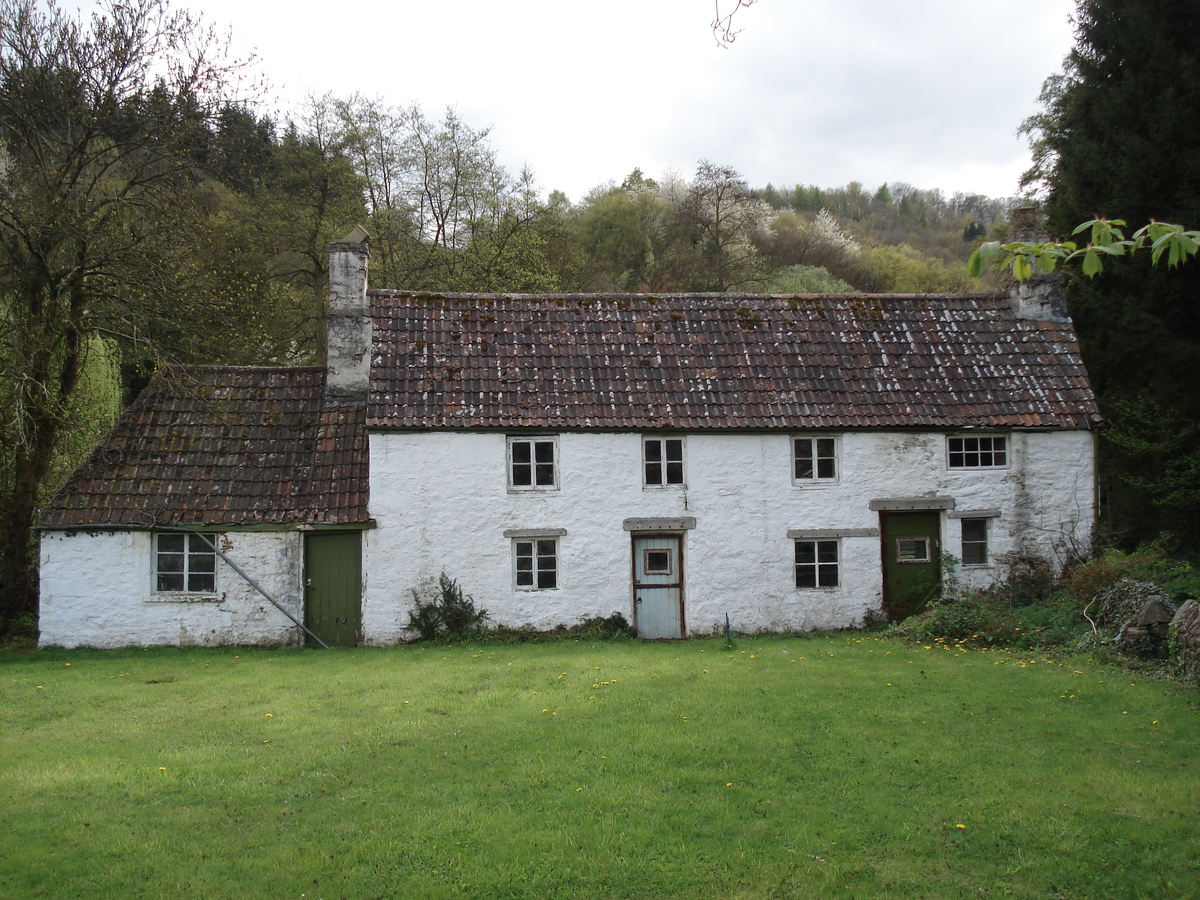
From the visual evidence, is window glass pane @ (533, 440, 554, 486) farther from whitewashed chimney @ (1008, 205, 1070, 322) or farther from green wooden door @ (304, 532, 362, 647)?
whitewashed chimney @ (1008, 205, 1070, 322)

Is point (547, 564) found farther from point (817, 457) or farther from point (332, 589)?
point (817, 457)

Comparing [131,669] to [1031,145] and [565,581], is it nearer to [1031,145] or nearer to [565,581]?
[565,581]

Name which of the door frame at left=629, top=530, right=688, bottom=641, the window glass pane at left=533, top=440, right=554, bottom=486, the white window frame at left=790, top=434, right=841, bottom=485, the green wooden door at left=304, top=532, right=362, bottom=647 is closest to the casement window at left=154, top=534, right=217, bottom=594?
the green wooden door at left=304, top=532, right=362, bottom=647

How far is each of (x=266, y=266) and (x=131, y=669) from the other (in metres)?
18.1

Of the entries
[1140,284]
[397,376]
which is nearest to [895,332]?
[1140,284]

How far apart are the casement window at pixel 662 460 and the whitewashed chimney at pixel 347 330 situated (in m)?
5.86

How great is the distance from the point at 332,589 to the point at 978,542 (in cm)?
1232

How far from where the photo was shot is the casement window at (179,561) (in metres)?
16.1

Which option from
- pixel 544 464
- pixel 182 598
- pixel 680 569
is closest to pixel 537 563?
pixel 544 464

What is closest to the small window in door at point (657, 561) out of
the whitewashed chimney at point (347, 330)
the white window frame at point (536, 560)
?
the white window frame at point (536, 560)

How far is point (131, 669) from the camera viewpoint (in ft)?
45.4

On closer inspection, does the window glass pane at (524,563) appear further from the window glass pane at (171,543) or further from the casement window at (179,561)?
the window glass pane at (171,543)

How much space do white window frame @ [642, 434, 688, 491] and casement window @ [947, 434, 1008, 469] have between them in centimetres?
523

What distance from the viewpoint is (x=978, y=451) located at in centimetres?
1741
